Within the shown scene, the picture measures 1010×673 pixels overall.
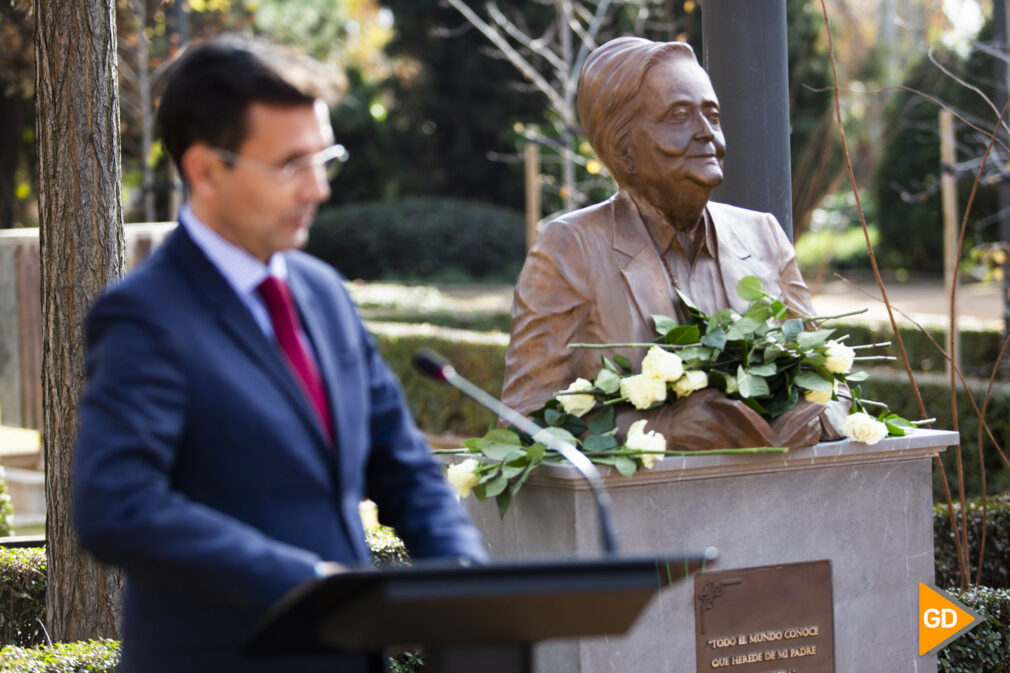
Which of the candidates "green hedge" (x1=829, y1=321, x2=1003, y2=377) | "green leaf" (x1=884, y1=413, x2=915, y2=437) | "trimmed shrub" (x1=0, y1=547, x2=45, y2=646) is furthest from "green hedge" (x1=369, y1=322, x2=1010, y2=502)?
"trimmed shrub" (x1=0, y1=547, x2=45, y2=646)

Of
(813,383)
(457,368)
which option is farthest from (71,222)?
(457,368)

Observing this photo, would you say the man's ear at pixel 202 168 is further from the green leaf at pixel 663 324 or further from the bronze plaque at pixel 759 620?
the bronze plaque at pixel 759 620

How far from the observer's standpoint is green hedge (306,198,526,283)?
29609mm

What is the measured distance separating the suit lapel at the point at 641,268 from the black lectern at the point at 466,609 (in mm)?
2384

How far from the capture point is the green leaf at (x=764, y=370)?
4102 millimetres

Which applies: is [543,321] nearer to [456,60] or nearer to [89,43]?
[89,43]

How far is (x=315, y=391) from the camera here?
218cm

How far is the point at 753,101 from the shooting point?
222 inches

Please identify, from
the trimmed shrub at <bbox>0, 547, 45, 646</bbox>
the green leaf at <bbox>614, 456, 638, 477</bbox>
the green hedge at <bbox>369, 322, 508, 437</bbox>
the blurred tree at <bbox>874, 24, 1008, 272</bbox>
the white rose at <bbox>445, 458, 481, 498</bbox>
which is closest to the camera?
the green leaf at <bbox>614, 456, 638, 477</bbox>

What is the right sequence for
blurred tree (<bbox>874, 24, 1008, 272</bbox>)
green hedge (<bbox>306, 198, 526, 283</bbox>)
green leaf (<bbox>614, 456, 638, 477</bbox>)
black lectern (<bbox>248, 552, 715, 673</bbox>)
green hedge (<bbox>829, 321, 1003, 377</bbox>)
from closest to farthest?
1. black lectern (<bbox>248, 552, 715, 673</bbox>)
2. green leaf (<bbox>614, 456, 638, 477</bbox>)
3. green hedge (<bbox>829, 321, 1003, 377</bbox>)
4. blurred tree (<bbox>874, 24, 1008, 272</bbox>)
5. green hedge (<bbox>306, 198, 526, 283</bbox>)

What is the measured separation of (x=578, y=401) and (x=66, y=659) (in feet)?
6.71

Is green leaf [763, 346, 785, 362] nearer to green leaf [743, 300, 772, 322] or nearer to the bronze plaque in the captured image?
green leaf [743, 300, 772, 322]

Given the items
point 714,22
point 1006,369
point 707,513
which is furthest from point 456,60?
point 707,513

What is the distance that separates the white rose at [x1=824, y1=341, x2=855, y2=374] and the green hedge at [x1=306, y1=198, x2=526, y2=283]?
25.1 m
